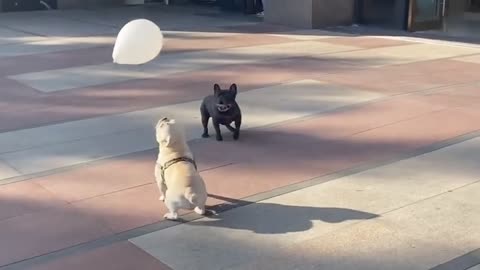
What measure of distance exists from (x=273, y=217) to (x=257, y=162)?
1281mm

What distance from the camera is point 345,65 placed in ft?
36.1

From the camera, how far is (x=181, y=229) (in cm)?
483

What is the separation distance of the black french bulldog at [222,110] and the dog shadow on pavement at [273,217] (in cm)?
139

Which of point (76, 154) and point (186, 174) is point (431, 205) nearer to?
point (186, 174)

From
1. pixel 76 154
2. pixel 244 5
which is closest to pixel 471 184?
pixel 76 154

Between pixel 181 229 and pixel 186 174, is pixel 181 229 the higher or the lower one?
the lower one

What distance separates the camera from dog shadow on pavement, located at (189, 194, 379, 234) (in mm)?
4871

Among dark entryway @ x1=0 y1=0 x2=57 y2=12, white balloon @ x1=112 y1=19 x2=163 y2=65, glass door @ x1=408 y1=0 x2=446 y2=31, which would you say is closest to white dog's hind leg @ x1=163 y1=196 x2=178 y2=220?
white balloon @ x1=112 y1=19 x2=163 y2=65

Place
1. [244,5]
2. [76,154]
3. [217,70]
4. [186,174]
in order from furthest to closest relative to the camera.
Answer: [244,5] → [217,70] → [76,154] → [186,174]

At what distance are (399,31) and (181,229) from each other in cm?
1157

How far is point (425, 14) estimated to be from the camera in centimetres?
1574

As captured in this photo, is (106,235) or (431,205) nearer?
(106,235)

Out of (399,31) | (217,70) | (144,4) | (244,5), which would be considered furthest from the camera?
(144,4)

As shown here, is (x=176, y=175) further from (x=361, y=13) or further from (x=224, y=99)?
(x=361, y=13)
